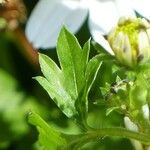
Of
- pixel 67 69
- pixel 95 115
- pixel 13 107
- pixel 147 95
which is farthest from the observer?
pixel 13 107

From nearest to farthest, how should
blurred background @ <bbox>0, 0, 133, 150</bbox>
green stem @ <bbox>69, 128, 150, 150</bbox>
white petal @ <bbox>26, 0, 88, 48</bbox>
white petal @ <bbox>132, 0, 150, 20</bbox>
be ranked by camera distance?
green stem @ <bbox>69, 128, 150, 150</bbox> → white petal @ <bbox>132, 0, 150, 20</bbox> → white petal @ <bbox>26, 0, 88, 48</bbox> → blurred background @ <bbox>0, 0, 133, 150</bbox>

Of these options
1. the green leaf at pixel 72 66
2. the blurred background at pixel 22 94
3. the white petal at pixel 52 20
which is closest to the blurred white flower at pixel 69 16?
the white petal at pixel 52 20

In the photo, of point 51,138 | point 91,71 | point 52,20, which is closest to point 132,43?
point 91,71

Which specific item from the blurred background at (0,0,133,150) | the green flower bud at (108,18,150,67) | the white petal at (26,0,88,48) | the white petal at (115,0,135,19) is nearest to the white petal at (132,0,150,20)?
the white petal at (115,0,135,19)

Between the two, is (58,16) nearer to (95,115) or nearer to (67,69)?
(95,115)

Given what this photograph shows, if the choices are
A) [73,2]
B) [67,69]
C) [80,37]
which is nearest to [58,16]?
[73,2]

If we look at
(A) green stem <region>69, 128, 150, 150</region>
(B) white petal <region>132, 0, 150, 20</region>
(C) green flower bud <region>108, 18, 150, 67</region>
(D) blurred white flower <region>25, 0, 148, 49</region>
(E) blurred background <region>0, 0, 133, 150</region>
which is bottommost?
(E) blurred background <region>0, 0, 133, 150</region>

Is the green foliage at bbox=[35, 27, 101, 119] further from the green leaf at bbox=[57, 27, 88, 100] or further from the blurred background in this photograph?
the blurred background
